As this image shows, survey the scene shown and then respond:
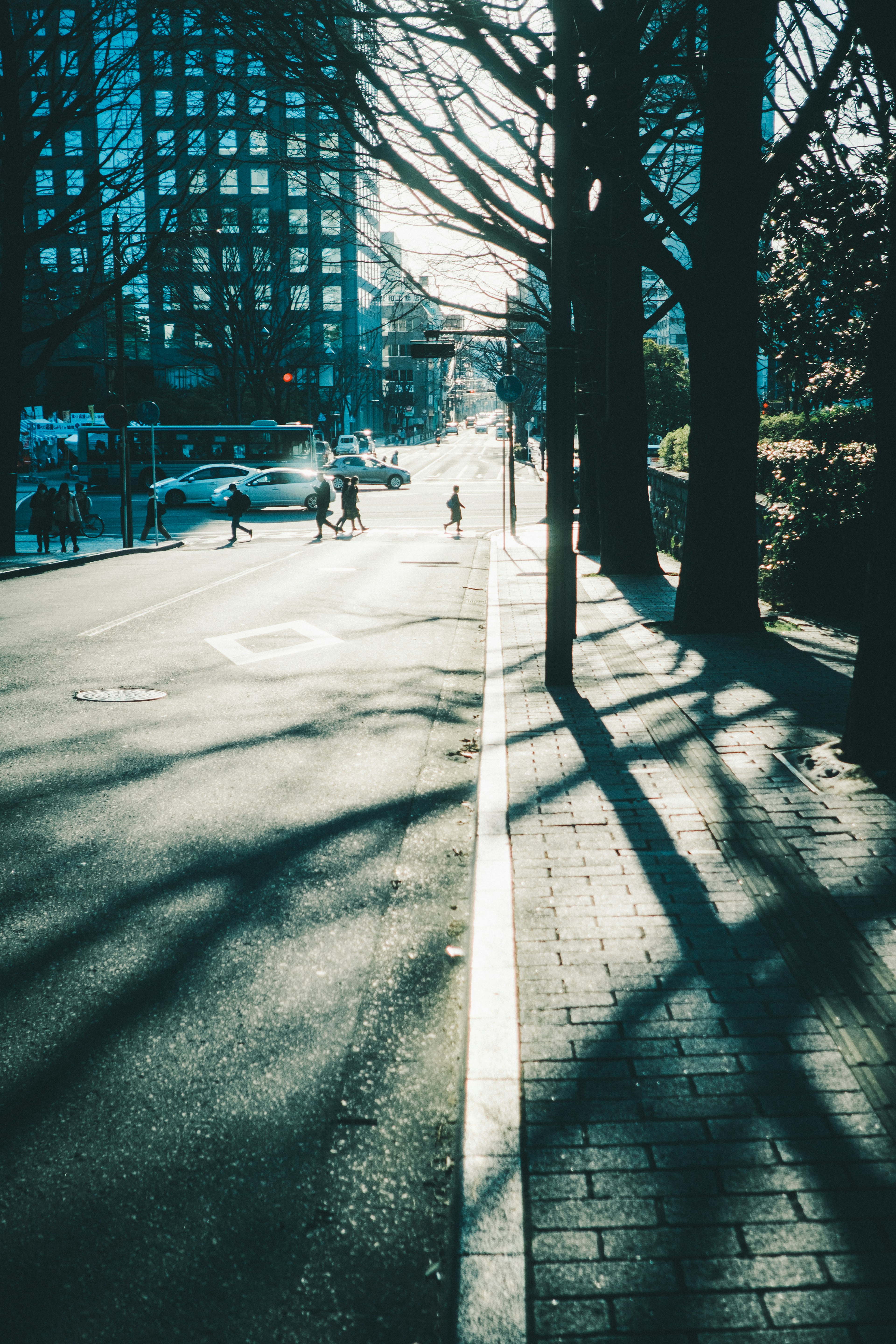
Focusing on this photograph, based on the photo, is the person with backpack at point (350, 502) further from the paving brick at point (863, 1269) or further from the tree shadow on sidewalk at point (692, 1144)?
the paving brick at point (863, 1269)

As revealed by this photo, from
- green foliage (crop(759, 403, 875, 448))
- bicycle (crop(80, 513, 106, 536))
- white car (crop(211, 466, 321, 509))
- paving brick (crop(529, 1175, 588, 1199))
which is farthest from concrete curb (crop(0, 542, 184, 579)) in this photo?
paving brick (crop(529, 1175, 588, 1199))

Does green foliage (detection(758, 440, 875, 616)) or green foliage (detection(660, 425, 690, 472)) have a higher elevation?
green foliage (detection(660, 425, 690, 472))

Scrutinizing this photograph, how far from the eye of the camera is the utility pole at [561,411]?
9.34 meters

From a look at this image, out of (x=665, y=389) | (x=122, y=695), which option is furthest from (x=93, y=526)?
(x=665, y=389)

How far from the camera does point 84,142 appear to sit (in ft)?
262

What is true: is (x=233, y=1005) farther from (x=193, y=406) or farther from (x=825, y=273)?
(x=193, y=406)

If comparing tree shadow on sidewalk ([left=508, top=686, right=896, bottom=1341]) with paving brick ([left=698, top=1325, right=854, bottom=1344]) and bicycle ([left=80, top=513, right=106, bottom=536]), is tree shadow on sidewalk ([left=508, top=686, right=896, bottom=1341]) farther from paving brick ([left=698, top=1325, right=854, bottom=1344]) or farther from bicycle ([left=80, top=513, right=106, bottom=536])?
bicycle ([left=80, top=513, right=106, bottom=536])

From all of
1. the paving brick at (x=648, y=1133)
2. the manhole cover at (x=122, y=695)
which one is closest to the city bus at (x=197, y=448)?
the manhole cover at (x=122, y=695)

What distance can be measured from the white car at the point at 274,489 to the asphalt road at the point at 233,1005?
36972 mm

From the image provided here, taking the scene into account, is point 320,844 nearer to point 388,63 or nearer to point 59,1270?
point 59,1270

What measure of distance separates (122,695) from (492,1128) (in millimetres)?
7558

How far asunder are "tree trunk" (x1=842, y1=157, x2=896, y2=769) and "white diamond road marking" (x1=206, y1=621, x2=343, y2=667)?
6.72 m

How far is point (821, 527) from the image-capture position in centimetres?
1352

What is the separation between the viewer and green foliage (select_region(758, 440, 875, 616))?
1333 cm
